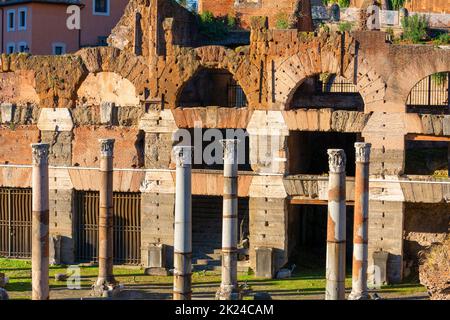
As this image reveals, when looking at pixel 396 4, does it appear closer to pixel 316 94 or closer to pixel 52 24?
pixel 316 94

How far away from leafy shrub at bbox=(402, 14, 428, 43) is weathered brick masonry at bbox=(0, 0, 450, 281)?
39.1 ft

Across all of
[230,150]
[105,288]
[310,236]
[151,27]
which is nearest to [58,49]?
[151,27]

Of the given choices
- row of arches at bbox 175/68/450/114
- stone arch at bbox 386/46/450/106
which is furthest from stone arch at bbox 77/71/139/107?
stone arch at bbox 386/46/450/106

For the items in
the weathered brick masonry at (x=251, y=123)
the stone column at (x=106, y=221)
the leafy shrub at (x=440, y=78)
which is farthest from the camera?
the leafy shrub at (x=440, y=78)

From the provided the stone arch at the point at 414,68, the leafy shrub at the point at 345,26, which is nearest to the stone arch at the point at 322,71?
the stone arch at the point at 414,68

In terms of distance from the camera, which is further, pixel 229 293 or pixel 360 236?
pixel 229 293

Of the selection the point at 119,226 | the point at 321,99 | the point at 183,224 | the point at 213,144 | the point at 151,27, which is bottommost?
the point at 119,226

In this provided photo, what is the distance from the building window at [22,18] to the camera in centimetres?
4634

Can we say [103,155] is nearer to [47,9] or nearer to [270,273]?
[270,273]

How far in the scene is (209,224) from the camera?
32.0m

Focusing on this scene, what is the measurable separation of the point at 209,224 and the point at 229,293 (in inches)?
225

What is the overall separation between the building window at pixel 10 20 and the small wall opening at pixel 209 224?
1771 cm

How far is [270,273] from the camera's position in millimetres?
29625

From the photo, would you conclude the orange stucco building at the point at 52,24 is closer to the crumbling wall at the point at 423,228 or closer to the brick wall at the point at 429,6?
the brick wall at the point at 429,6
